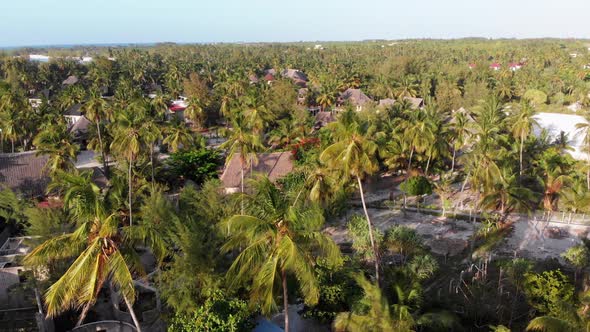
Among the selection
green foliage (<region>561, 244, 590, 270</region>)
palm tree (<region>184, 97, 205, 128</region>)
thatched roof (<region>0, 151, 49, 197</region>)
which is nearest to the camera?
green foliage (<region>561, 244, 590, 270</region>)

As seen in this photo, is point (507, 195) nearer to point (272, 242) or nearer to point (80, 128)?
point (272, 242)

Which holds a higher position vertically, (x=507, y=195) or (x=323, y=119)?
(x=323, y=119)

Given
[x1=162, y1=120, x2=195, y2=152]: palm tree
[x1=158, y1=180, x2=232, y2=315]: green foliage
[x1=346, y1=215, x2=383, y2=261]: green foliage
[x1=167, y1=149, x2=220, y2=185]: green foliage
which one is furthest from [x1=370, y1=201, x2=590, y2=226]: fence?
[x1=162, y1=120, x2=195, y2=152]: palm tree

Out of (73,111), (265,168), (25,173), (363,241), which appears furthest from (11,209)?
(73,111)

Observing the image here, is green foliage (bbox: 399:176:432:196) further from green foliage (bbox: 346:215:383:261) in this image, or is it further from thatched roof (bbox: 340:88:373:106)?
thatched roof (bbox: 340:88:373:106)

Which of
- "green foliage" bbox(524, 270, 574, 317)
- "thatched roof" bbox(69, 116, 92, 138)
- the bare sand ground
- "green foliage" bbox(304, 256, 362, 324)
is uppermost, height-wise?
"thatched roof" bbox(69, 116, 92, 138)

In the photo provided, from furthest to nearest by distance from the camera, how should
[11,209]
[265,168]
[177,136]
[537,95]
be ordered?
[537,95], [177,136], [265,168], [11,209]

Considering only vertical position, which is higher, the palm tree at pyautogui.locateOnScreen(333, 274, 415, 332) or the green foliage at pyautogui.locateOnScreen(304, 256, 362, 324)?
the palm tree at pyautogui.locateOnScreen(333, 274, 415, 332)

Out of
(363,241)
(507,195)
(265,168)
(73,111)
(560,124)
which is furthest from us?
(560,124)
